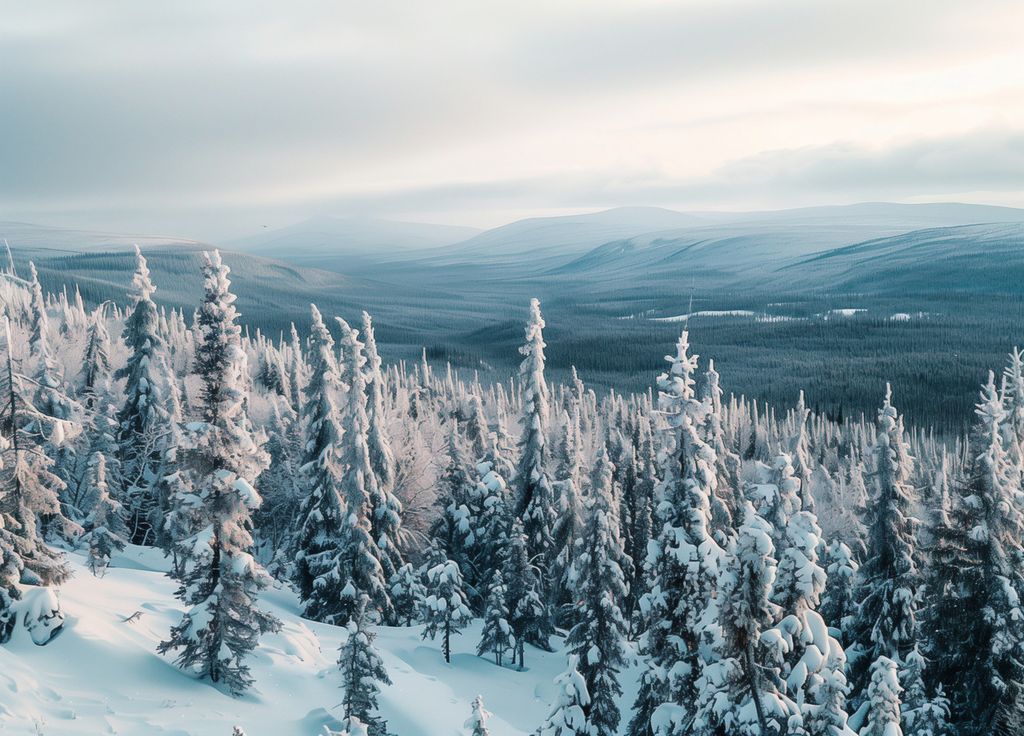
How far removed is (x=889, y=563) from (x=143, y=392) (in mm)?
38057

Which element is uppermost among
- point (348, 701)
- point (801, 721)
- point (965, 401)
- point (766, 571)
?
point (766, 571)

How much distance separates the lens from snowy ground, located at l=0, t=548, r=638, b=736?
17375 mm

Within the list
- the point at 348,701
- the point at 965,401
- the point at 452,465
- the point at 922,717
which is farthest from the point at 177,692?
the point at 965,401

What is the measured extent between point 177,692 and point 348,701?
4640mm

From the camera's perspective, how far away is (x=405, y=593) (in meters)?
43.4

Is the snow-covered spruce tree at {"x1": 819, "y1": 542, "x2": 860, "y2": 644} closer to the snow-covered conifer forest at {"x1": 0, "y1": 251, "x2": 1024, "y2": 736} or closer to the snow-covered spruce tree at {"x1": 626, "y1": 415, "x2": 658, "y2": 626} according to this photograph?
the snow-covered conifer forest at {"x1": 0, "y1": 251, "x2": 1024, "y2": 736}

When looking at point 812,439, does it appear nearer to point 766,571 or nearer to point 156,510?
point 156,510

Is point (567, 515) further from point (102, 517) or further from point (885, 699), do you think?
point (885, 699)

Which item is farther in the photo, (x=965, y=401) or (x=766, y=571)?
(x=965, y=401)

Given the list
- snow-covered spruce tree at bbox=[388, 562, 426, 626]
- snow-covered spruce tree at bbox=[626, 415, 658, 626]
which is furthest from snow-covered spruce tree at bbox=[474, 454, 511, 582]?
snow-covered spruce tree at bbox=[626, 415, 658, 626]

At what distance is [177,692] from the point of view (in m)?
19.9

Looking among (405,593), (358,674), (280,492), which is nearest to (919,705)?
(358,674)

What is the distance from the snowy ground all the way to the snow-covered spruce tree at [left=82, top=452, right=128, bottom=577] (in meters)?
1.86

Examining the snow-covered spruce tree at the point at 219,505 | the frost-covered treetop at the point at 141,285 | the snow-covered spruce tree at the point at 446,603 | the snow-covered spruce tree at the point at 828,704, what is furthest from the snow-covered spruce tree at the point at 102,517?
the snow-covered spruce tree at the point at 828,704
